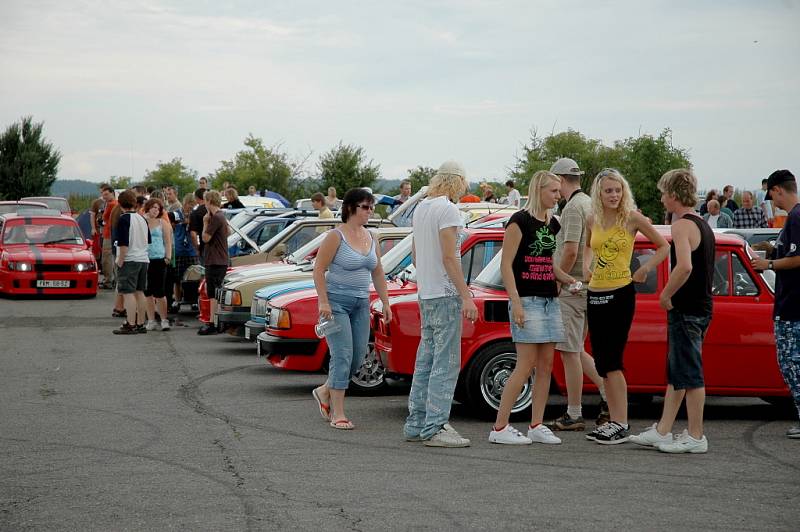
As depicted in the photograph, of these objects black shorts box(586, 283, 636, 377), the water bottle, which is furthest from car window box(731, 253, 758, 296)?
the water bottle

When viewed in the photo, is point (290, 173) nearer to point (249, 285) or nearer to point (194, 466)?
point (249, 285)

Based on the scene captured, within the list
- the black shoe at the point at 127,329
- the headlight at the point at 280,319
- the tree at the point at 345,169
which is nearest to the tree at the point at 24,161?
the tree at the point at 345,169

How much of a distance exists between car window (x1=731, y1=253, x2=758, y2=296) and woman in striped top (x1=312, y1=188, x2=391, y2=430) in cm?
276

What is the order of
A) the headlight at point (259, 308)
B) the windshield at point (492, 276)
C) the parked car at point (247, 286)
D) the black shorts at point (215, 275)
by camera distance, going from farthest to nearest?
the black shorts at point (215, 275) → the parked car at point (247, 286) → the headlight at point (259, 308) → the windshield at point (492, 276)

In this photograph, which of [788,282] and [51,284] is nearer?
[788,282]

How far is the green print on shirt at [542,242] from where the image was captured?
798 cm

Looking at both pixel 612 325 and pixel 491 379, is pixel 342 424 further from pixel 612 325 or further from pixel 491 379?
pixel 612 325

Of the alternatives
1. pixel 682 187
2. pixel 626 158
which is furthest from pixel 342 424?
pixel 626 158

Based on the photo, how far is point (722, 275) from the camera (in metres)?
9.02

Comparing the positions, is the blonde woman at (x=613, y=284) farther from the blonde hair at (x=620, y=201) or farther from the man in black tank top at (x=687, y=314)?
the man in black tank top at (x=687, y=314)

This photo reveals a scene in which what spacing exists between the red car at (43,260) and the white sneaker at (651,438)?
1667 cm

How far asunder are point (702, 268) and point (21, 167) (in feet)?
245

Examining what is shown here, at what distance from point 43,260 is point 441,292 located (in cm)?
1604

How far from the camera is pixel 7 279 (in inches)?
873
